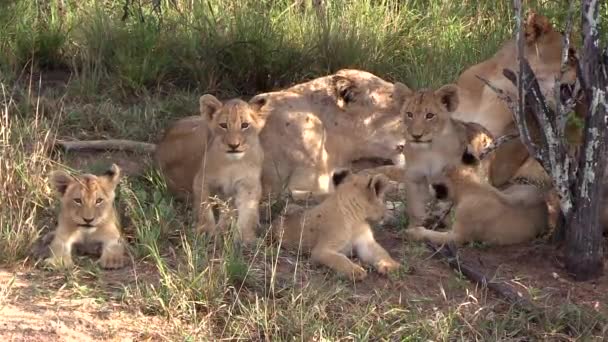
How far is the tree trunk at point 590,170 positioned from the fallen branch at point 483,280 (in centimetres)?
39

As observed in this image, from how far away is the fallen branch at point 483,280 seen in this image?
534cm

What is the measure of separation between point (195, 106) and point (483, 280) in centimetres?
300

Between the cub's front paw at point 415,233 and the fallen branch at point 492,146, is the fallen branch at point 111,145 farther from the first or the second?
the fallen branch at point 492,146

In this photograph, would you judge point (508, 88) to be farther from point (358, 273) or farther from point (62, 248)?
point (62, 248)

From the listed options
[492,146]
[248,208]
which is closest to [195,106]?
[248,208]

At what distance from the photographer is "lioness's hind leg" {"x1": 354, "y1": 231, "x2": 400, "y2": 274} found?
556cm

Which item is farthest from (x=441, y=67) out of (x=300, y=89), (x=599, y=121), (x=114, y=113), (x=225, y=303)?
(x=225, y=303)

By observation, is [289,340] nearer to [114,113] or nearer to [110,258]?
[110,258]

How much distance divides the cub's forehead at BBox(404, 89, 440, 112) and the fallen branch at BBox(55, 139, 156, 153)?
64.7 inches

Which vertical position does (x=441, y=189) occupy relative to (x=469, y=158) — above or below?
below

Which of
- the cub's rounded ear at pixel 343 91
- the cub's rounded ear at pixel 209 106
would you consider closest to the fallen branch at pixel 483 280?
the cub's rounded ear at pixel 209 106

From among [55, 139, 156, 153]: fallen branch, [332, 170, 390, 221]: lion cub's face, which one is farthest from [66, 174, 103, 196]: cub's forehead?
[55, 139, 156, 153]: fallen branch

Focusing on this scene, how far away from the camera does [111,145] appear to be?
7199 mm

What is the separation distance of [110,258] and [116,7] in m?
Result: 3.98
